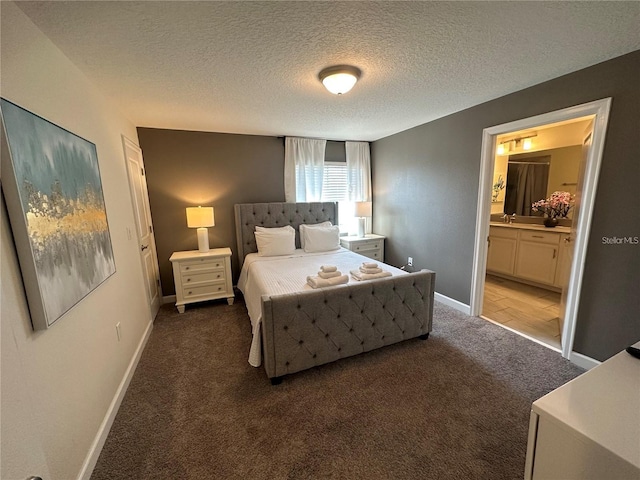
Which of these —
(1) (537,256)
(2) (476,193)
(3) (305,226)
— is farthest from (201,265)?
(1) (537,256)

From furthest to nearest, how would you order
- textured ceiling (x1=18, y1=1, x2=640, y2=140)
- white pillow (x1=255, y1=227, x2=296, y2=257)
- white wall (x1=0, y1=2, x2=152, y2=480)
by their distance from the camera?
white pillow (x1=255, y1=227, x2=296, y2=257)
textured ceiling (x1=18, y1=1, x2=640, y2=140)
white wall (x1=0, y1=2, x2=152, y2=480)

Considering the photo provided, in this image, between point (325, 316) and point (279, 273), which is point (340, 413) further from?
point (279, 273)

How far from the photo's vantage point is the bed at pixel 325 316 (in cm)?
198

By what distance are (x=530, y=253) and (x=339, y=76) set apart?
3.88 metres

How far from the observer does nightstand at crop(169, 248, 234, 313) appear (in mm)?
3262

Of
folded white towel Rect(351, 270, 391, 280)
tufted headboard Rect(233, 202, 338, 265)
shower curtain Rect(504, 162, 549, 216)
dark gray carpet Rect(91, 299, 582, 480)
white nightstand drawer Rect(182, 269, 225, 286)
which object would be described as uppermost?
→ shower curtain Rect(504, 162, 549, 216)

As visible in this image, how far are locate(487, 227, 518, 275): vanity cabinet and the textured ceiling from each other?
Result: 8.08 ft

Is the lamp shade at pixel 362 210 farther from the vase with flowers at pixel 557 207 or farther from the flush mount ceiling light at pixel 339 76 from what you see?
the vase with flowers at pixel 557 207

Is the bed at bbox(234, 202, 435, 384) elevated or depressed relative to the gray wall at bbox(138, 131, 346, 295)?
depressed

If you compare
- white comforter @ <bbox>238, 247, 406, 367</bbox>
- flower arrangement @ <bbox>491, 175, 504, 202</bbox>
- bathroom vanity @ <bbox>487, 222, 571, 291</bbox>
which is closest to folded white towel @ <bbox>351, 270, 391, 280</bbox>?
white comforter @ <bbox>238, 247, 406, 367</bbox>

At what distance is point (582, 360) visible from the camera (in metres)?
2.15

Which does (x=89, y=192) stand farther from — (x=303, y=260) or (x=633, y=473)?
(x=633, y=473)

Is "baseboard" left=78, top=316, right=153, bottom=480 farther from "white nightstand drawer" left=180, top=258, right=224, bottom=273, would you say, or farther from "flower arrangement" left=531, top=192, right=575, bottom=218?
"flower arrangement" left=531, top=192, right=575, bottom=218

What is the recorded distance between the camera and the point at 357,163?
450 cm
